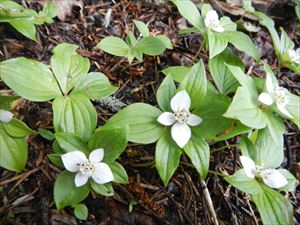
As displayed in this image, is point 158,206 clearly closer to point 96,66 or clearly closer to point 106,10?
point 96,66

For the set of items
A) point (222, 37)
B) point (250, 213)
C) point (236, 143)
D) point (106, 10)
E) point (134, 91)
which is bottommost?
point (250, 213)

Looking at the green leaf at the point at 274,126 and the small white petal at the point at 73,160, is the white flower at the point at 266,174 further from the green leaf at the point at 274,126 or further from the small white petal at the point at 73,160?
the small white petal at the point at 73,160

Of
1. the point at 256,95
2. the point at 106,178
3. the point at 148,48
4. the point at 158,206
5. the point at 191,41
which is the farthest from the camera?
the point at 191,41

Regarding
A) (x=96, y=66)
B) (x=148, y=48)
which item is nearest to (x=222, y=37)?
(x=148, y=48)

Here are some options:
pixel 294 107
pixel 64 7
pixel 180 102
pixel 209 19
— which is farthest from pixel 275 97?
pixel 64 7

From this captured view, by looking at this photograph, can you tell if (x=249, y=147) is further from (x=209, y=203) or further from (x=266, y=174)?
(x=209, y=203)

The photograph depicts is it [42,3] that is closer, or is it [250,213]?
[250,213]

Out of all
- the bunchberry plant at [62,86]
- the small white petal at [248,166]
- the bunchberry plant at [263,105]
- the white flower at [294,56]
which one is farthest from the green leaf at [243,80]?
the bunchberry plant at [62,86]

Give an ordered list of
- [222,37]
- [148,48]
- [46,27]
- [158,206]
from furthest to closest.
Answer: [46,27]
[148,48]
[222,37]
[158,206]
